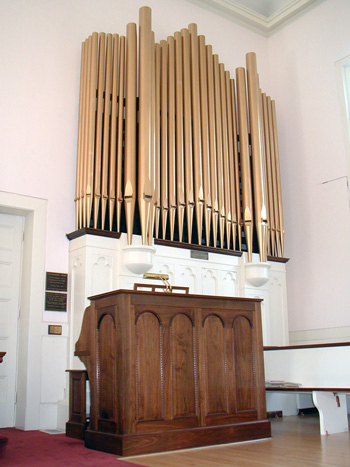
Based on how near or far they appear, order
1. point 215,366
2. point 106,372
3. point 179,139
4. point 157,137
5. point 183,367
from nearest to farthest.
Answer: point 106,372 < point 183,367 < point 215,366 < point 157,137 < point 179,139

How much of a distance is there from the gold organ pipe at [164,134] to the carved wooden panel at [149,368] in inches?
87.4

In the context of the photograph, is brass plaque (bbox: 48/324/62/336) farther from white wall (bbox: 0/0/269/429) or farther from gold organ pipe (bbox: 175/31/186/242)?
gold organ pipe (bbox: 175/31/186/242)

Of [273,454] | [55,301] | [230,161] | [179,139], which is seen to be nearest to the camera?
[273,454]

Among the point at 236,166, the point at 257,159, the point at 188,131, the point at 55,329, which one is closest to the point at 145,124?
the point at 188,131

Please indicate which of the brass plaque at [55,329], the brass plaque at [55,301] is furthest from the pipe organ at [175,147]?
the brass plaque at [55,329]

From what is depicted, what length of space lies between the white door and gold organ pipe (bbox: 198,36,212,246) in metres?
2.26

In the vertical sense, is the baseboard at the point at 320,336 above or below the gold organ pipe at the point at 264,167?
below

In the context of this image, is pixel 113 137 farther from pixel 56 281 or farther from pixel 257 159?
pixel 257 159

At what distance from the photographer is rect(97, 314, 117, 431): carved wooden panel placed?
4.12 metres

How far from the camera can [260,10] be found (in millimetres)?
8828

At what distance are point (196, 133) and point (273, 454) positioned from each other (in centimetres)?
416

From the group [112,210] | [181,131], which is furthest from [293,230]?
[112,210]

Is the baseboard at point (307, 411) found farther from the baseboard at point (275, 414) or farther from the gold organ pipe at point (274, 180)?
the gold organ pipe at point (274, 180)

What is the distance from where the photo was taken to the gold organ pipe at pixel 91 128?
5898mm
